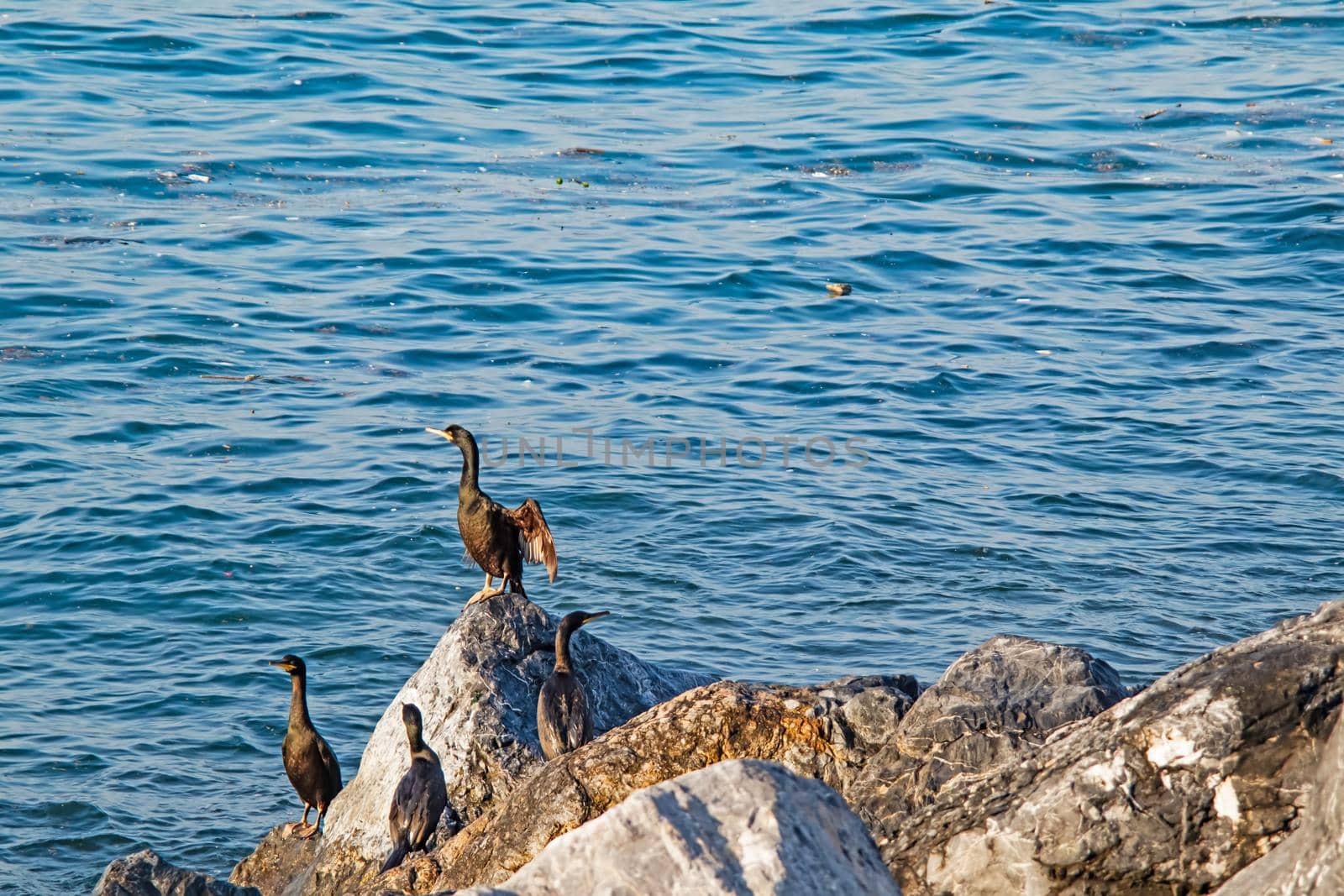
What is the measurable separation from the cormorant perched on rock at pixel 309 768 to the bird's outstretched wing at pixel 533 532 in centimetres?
165

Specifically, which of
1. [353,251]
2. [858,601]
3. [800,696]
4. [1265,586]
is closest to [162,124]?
[353,251]

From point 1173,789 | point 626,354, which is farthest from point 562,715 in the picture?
point 626,354

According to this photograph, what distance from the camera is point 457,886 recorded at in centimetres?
690

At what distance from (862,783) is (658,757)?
96cm

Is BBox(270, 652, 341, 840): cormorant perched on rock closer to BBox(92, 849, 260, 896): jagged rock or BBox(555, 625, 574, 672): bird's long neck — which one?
BBox(92, 849, 260, 896): jagged rock

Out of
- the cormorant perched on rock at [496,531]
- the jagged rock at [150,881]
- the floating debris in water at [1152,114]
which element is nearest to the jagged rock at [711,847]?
the jagged rock at [150,881]

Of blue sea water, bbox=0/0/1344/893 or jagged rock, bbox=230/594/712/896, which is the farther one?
blue sea water, bbox=0/0/1344/893

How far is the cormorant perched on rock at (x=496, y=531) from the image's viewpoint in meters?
9.55

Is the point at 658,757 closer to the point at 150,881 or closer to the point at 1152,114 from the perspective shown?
the point at 150,881

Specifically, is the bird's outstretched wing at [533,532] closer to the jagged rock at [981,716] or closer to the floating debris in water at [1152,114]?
the jagged rock at [981,716]

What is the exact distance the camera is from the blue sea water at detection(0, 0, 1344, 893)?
1138 cm

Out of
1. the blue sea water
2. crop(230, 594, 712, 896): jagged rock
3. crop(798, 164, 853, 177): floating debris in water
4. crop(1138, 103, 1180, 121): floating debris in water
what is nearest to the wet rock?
crop(230, 594, 712, 896): jagged rock

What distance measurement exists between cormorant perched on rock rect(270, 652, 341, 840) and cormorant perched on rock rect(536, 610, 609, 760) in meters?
1.51

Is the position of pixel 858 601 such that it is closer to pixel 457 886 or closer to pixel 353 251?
pixel 457 886
